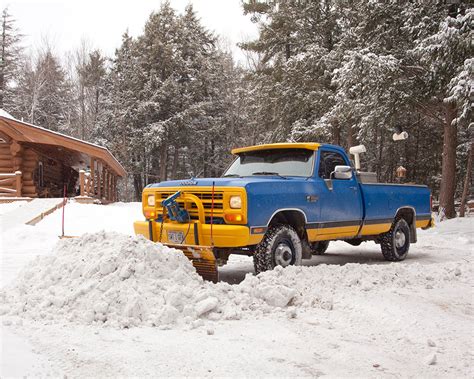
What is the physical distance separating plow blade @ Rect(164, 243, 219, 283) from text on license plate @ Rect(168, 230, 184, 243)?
26 centimetres

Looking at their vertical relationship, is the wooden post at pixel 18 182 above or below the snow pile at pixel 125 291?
above

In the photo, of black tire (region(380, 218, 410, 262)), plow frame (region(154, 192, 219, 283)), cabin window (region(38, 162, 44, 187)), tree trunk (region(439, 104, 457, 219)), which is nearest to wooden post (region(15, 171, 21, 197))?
cabin window (region(38, 162, 44, 187))

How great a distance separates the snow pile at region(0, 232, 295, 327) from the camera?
170 inches

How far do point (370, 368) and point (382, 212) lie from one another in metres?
5.39

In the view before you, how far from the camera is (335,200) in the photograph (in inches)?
292

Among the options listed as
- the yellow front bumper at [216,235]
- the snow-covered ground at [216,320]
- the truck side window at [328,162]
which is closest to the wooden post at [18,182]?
the snow-covered ground at [216,320]

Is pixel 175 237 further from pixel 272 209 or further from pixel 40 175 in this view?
pixel 40 175

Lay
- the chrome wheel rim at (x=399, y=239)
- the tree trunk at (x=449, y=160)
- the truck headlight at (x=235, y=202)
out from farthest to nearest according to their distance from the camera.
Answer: the tree trunk at (x=449, y=160), the chrome wheel rim at (x=399, y=239), the truck headlight at (x=235, y=202)

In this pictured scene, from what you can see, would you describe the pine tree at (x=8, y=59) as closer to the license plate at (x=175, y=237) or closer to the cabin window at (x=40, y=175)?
the cabin window at (x=40, y=175)

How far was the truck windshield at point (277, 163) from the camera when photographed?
24.1 ft

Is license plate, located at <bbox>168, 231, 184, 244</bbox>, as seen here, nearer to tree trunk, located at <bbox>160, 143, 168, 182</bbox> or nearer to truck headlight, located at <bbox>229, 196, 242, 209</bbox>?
truck headlight, located at <bbox>229, 196, 242, 209</bbox>

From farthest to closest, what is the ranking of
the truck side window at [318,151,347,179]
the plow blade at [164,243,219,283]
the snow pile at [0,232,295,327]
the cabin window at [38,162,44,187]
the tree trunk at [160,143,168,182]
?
1. the tree trunk at [160,143,168,182]
2. the cabin window at [38,162,44,187]
3. the truck side window at [318,151,347,179]
4. the plow blade at [164,243,219,283]
5. the snow pile at [0,232,295,327]

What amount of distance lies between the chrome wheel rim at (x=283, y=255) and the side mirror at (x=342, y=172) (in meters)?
1.60

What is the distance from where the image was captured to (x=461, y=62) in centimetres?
1312
